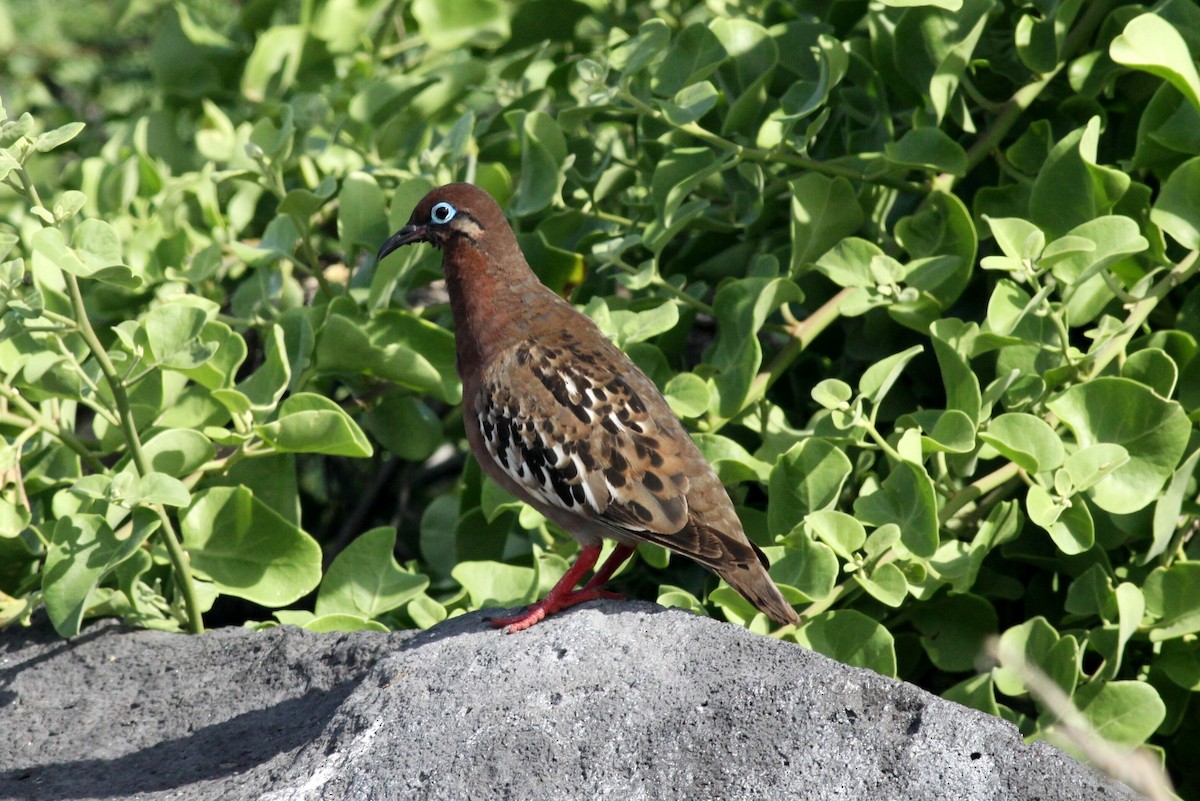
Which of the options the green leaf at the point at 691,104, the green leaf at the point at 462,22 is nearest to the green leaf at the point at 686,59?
the green leaf at the point at 691,104

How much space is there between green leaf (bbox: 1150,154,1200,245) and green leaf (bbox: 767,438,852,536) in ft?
4.14

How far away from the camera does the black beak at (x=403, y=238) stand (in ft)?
14.9

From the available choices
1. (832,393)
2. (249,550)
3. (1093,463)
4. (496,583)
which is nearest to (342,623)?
(249,550)

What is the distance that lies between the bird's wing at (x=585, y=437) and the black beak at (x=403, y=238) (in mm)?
634

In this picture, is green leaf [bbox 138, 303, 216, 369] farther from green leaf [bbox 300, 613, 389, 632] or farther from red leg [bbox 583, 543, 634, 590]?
red leg [bbox 583, 543, 634, 590]

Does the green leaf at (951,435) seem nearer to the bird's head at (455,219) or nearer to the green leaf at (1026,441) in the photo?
the green leaf at (1026,441)

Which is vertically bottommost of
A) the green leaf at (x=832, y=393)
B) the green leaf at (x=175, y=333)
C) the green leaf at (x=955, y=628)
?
the green leaf at (x=955, y=628)

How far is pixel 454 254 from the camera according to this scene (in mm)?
4539

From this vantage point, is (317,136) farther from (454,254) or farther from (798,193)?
(798,193)

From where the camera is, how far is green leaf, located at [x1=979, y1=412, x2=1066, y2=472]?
3.55 m

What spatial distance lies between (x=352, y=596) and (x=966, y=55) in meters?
2.74

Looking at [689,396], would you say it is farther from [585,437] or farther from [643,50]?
[643,50]

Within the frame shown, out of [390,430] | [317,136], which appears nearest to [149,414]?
[390,430]

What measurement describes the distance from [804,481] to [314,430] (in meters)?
1.56
